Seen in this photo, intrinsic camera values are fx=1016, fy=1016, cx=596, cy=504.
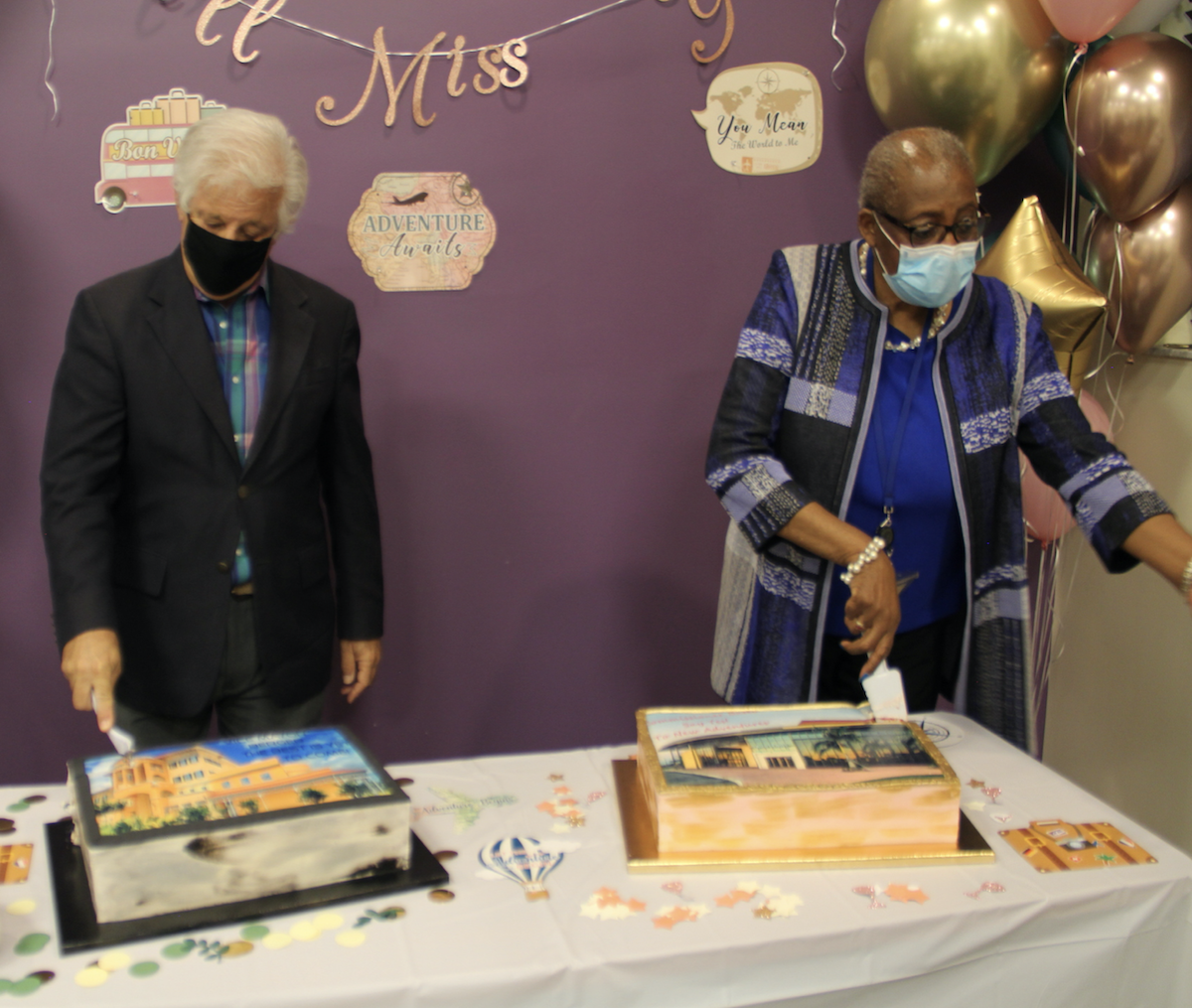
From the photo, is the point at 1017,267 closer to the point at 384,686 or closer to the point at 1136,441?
the point at 1136,441

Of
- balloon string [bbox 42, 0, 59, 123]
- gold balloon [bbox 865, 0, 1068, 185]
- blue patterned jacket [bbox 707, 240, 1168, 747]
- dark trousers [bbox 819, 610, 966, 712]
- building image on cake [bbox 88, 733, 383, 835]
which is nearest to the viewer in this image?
building image on cake [bbox 88, 733, 383, 835]

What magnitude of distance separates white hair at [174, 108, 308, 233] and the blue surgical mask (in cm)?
95

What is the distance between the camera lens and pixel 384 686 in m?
2.53

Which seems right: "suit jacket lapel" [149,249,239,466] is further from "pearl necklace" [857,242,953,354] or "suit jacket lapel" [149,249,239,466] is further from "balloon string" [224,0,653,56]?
"pearl necklace" [857,242,953,354]

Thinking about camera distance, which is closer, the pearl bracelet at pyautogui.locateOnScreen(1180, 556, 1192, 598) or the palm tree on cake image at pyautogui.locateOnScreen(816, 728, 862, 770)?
the palm tree on cake image at pyautogui.locateOnScreen(816, 728, 862, 770)

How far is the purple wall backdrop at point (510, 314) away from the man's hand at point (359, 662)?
0.61 meters

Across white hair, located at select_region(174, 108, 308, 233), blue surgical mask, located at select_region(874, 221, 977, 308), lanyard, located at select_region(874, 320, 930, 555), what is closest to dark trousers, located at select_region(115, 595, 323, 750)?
white hair, located at select_region(174, 108, 308, 233)

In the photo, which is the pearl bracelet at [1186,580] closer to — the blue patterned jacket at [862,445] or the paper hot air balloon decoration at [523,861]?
the blue patterned jacket at [862,445]

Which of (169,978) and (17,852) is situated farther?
(17,852)

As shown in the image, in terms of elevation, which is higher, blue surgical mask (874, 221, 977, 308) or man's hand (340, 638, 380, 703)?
blue surgical mask (874, 221, 977, 308)

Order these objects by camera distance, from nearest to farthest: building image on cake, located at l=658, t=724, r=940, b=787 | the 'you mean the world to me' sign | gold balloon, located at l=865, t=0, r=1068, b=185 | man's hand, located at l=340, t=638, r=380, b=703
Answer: building image on cake, located at l=658, t=724, r=940, b=787, man's hand, located at l=340, t=638, r=380, b=703, gold balloon, located at l=865, t=0, r=1068, b=185, the 'you mean the world to me' sign

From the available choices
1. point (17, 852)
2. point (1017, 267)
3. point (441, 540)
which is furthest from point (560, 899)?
point (1017, 267)

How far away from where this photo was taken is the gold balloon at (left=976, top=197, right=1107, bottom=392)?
2096mm

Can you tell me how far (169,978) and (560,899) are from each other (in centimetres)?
39
